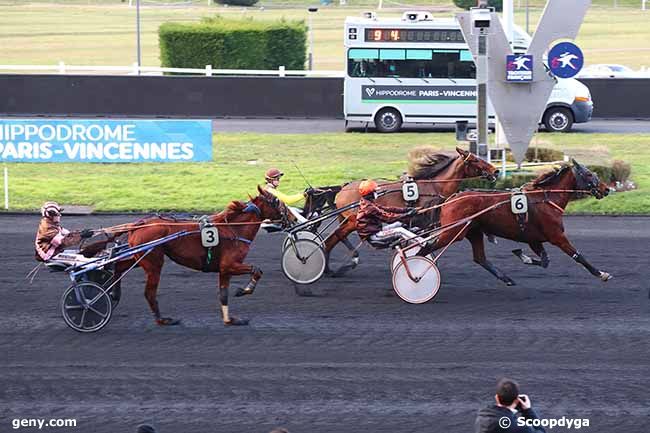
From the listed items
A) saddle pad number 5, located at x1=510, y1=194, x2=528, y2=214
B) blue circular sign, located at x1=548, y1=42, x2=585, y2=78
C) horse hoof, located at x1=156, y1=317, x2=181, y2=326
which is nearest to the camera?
horse hoof, located at x1=156, y1=317, x2=181, y2=326

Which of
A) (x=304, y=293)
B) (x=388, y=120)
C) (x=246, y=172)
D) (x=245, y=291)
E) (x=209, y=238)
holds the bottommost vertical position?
(x=304, y=293)

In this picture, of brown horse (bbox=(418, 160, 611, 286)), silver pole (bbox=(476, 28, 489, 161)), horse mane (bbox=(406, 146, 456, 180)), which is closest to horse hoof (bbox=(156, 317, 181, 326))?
brown horse (bbox=(418, 160, 611, 286))

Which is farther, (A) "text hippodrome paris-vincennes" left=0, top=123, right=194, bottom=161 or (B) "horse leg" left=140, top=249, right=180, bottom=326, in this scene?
(A) "text hippodrome paris-vincennes" left=0, top=123, right=194, bottom=161

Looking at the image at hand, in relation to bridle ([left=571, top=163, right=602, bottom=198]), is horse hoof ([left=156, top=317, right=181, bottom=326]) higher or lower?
lower

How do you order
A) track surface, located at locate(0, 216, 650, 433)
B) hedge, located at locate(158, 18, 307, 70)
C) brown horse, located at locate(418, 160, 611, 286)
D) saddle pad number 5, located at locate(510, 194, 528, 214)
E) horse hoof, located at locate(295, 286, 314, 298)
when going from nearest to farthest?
track surface, located at locate(0, 216, 650, 433), saddle pad number 5, located at locate(510, 194, 528, 214), brown horse, located at locate(418, 160, 611, 286), horse hoof, located at locate(295, 286, 314, 298), hedge, located at locate(158, 18, 307, 70)

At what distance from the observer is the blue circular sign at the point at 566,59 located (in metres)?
16.5

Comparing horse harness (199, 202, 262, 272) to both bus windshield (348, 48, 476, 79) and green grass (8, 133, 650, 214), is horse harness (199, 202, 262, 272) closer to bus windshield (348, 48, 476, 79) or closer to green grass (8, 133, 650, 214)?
green grass (8, 133, 650, 214)

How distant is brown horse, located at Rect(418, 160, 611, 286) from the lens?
471 inches

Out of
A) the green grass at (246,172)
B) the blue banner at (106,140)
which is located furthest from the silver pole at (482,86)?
the blue banner at (106,140)

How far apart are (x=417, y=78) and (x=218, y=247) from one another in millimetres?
17008

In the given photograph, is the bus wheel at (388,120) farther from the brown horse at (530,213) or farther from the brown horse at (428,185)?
the brown horse at (530,213)

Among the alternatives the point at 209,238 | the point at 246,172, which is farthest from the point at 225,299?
the point at 246,172

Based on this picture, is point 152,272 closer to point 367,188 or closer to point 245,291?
point 245,291

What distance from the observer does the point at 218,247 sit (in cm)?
1070
